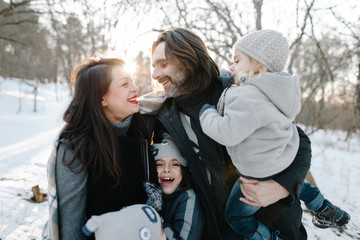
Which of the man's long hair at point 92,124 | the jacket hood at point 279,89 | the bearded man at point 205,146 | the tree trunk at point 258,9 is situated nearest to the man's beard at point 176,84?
the bearded man at point 205,146

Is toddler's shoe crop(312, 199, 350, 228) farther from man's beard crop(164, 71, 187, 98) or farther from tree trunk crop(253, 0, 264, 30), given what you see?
tree trunk crop(253, 0, 264, 30)

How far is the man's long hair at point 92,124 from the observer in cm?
141

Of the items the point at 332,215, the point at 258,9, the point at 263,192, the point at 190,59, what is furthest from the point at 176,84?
the point at 258,9

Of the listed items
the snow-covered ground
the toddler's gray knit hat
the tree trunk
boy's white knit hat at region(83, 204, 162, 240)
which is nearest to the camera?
boy's white knit hat at region(83, 204, 162, 240)

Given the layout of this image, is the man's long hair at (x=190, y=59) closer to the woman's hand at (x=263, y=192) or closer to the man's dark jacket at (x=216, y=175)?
the man's dark jacket at (x=216, y=175)

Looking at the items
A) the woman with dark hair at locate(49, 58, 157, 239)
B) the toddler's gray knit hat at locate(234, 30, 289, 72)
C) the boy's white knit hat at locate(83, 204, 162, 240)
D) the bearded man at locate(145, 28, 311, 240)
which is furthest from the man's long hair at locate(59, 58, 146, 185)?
the toddler's gray knit hat at locate(234, 30, 289, 72)

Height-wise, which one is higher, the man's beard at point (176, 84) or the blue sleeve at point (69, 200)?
the man's beard at point (176, 84)

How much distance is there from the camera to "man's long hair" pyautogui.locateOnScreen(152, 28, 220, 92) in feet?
5.92

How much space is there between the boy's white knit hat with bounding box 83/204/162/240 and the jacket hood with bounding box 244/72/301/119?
94 cm

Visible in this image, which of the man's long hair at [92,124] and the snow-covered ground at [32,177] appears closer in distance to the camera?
the man's long hair at [92,124]

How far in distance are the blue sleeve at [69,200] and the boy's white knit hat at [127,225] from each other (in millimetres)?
202

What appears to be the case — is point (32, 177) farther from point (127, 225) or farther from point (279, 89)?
point (279, 89)

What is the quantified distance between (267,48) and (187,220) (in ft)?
3.98

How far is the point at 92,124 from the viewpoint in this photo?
1.53 m
